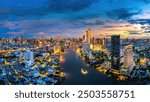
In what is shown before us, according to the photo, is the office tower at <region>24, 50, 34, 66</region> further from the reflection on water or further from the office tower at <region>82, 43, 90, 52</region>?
the office tower at <region>82, 43, 90, 52</region>

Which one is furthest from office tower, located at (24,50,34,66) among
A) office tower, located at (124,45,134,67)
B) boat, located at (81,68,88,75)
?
office tower, located at (124,45,134,67)

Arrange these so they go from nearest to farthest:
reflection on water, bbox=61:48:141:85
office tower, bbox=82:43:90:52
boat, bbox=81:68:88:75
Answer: reflection on water, bbox=61:48:141:85
boat, bbox=81:68:88:75
office tower, bbox=82:43:90:52

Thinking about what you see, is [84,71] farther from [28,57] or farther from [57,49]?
[28,57]

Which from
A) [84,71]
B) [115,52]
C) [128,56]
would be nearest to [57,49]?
[84,71]

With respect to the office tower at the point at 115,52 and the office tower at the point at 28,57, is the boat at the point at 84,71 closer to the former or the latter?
the office tower at the point at 115,52

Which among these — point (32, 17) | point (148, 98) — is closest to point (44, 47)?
point (32, 17)

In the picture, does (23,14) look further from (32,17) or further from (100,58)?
(100,58)
